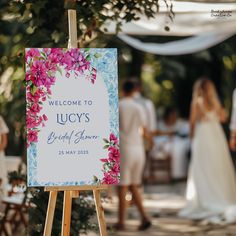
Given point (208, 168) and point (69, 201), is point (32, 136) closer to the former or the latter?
point (69, 201)

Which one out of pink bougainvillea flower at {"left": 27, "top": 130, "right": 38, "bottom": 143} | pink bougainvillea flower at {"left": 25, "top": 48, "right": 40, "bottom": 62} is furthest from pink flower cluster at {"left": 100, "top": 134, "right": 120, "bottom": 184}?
pink bougainvillea flower at {"left": 25, "top": 48, "right": 40, "bottom": 62}

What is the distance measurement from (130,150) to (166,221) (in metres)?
1.30

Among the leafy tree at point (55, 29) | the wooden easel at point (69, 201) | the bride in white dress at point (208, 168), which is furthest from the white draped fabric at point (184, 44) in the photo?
the wooden easel at point (69, 201)

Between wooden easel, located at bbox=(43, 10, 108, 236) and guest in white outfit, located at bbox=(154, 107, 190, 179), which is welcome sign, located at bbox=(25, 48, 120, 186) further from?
guest in white outfit, located at bbox=(154, 107, 190, 179)

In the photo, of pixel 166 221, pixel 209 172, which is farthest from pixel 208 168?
pixel 166 221

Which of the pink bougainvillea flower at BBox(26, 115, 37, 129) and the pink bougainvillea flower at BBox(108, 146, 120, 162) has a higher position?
the pink bougainvillea flower at BBox(26, 115, 37, 129)

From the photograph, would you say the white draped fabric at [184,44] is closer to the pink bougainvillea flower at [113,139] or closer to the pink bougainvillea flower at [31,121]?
the pink bougainvillea flower at [113,139]

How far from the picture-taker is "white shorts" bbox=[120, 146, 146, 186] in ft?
31.3

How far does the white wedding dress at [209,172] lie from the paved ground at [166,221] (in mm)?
433

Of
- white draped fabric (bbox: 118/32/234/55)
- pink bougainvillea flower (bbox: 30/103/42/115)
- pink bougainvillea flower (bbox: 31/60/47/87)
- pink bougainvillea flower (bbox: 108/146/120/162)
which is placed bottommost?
pink bougainvillea flower (bbox: 108/146/120/162)

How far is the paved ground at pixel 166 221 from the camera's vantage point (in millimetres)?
9242

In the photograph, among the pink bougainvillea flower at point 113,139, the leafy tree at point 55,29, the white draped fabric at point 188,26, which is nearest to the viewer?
the pink bougainvillea flower at point 113,139

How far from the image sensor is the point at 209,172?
35.7ft

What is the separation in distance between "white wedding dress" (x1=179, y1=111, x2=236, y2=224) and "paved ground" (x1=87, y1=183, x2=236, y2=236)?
43 centimetres
